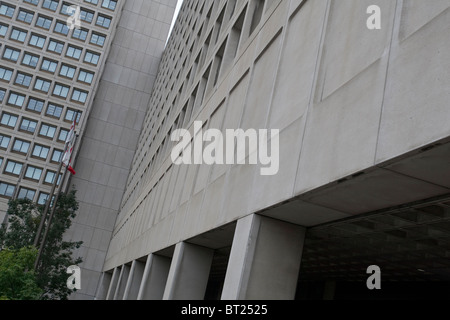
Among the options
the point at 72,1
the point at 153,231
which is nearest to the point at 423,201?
the point at 153,231

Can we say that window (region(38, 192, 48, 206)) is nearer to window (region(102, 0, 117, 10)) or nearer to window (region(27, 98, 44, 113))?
window (region(27, 98, 44, 113))

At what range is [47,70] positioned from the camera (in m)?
61.0

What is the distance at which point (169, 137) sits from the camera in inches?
1093

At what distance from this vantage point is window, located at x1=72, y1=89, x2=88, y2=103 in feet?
Result: 199

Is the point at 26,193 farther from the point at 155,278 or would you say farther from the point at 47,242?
the point at 155,278

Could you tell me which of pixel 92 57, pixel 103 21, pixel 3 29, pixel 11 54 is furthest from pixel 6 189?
pixel 103 21

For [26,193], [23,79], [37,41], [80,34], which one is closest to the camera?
[26,193]

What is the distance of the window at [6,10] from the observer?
201ft

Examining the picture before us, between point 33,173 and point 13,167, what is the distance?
238 centimetres

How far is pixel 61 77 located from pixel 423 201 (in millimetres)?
60529

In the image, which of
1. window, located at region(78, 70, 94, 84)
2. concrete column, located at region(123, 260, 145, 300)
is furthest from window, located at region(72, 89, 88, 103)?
concrete column, located at region(123, 260, 145, 300)

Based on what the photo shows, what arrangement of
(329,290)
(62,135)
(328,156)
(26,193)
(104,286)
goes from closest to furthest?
(328,156) → (329,290) → (104,286) → (26,193) → (62,135)

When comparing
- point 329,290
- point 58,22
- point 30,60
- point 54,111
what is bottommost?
point 329,290
